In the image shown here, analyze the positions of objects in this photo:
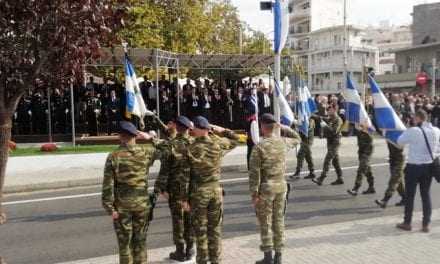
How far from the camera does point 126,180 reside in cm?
578

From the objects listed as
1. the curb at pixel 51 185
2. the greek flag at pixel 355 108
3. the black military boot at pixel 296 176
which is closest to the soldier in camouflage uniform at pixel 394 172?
the greek flag at pixel 355 108

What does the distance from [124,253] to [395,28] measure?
13554 cm

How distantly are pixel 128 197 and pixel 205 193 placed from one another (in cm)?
99

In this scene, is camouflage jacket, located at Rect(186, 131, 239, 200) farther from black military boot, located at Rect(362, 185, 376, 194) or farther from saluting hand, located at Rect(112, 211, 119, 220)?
black military boot, located at Rect(362, 185, 376, 194)

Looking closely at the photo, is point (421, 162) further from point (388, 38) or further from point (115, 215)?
point (388, 38)

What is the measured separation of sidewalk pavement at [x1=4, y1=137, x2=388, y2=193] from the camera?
13.3 metres

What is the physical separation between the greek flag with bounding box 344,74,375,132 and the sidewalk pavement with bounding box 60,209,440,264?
3066 millimetres

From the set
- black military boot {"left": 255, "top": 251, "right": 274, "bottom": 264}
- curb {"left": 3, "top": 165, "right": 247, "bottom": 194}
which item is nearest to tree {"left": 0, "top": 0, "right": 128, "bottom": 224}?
black military boot {"left": 255, "top": 251, "right": 274, "bottom": 264}

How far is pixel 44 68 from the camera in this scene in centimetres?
625

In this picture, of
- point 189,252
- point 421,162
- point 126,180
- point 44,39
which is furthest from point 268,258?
point 44,39

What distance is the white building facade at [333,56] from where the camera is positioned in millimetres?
93188

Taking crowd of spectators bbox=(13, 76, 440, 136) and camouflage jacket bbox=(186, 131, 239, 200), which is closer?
camouflage jacket bbox=(186, 131, 239, 200)

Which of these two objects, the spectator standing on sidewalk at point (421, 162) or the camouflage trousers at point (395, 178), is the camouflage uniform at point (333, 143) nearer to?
the camouflage trousers at point (395, 178)

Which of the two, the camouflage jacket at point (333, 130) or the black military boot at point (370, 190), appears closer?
the black military boot at point (370, 190)
